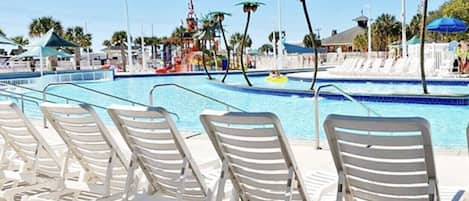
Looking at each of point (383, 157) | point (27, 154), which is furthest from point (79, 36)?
point (383, 157)

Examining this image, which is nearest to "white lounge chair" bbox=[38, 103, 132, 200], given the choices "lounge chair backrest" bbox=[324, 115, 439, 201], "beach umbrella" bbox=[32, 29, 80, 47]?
"lounge chair backrest" bbox=[324, 115, 439, 201]

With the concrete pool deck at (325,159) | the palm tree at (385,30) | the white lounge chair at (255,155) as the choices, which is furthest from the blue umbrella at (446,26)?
the palm tree at (385,30)

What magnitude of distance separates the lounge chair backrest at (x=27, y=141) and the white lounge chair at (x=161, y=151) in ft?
2.73

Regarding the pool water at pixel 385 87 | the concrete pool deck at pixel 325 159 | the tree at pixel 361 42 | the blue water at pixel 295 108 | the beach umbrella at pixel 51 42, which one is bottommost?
the blue water at pixel 295 108

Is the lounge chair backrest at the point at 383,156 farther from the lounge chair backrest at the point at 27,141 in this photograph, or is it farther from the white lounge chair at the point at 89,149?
the lounge chair backrest at the point at 27,141

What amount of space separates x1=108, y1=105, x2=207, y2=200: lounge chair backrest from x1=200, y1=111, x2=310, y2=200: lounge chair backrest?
23cm

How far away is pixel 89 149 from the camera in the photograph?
3.07 meters

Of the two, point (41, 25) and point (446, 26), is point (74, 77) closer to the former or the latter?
point (446, 26)

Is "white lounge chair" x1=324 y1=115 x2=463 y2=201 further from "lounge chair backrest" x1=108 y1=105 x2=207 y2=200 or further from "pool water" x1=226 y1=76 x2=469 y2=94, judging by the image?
"pool water" x1=226 y1=76 x2=469 y2=94

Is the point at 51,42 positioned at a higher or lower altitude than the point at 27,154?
higher

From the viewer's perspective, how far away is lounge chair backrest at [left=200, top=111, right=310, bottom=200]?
2146 mm

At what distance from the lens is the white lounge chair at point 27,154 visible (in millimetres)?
3246

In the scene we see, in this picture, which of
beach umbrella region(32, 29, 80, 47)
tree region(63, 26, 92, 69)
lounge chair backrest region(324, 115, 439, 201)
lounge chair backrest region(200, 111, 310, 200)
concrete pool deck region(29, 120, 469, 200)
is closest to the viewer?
lounge chair backrest region(324, 115, 439, 201)

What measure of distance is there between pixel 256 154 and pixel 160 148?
1.93 feet
